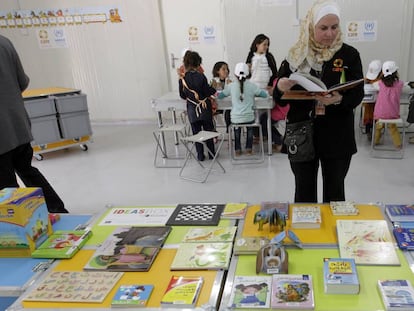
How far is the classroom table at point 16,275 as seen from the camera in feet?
4.49

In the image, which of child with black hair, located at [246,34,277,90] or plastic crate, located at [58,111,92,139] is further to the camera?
plastic crate, located at [58,111,92,139]

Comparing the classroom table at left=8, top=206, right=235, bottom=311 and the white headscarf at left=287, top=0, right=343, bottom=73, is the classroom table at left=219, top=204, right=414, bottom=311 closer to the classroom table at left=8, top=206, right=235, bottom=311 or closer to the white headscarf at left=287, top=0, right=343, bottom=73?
the classroom table at left=8, top=206, right=235, bottom=311

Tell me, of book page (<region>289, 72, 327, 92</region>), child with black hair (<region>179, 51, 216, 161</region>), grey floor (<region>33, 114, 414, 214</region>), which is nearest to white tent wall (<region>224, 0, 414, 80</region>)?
grey floor (<region>33, 114, 414, 214</region>)

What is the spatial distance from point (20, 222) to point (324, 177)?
1.48 m

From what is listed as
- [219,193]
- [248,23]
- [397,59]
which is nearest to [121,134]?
[248,23]

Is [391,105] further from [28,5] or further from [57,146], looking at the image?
[28,5]

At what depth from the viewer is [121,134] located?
633 centimetres

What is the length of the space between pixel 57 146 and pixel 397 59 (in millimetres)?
5152

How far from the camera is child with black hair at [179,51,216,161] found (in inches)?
172

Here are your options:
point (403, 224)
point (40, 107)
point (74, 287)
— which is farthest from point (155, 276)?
point (40, 107)

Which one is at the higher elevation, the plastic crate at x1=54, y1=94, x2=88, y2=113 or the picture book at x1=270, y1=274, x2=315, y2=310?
the plastic crate at x1=54, y1=94, x2=88, y2=113

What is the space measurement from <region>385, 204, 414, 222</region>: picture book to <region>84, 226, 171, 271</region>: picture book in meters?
0.93

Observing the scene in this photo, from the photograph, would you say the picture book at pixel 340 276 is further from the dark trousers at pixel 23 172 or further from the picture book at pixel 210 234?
the dark trousers at pixel 23 172

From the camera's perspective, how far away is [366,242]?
1.43m
